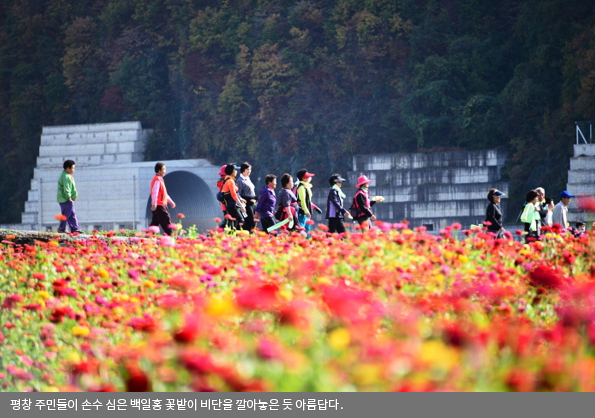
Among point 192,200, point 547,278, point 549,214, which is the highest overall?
point 192,200

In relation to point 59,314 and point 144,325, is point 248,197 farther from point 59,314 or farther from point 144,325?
point 144,325

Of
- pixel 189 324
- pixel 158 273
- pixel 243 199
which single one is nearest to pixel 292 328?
pixel 189 324

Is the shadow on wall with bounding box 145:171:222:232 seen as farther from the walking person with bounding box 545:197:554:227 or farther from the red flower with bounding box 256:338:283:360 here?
the red flower with bounding box 256:338:283:360

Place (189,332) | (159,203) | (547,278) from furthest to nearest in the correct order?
1. (159,203)
2. (547,278)
3. (189,332)

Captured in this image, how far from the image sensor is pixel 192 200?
217ft

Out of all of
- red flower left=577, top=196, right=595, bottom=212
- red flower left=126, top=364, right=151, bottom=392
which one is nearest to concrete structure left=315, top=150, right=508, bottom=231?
red flower left=577, top=196, right=595, bottom=212

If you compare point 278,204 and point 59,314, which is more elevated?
point 278,204

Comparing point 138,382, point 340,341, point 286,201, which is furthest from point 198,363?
point 286,201

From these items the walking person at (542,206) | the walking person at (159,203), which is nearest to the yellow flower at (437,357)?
the walking person at (159,203)

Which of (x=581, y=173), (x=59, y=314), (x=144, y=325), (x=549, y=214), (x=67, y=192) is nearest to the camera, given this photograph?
(x=144, y=325)

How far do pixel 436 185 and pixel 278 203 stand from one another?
31.1 m

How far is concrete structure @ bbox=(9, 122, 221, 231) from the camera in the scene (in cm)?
6225

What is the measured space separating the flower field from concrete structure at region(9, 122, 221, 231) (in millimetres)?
47533

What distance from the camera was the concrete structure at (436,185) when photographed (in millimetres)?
52562
